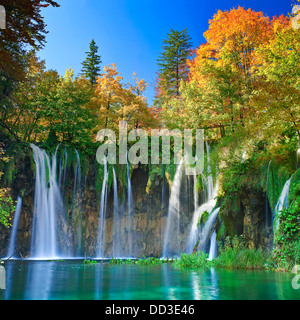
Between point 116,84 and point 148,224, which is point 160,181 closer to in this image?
point 148,224

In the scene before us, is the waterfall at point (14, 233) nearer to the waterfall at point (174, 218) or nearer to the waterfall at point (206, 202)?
the waterfall at point (174, 218)

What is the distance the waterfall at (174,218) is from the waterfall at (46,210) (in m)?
7.31

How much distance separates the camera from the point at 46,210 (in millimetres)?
20438

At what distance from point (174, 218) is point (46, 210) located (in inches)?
345

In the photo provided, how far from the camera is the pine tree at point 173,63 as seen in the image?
37.3 metres

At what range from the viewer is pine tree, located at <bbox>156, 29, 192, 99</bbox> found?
122 ft

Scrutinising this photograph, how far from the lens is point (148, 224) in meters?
22.7

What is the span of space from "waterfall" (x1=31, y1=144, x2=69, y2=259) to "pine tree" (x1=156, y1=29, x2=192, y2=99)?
19470mm

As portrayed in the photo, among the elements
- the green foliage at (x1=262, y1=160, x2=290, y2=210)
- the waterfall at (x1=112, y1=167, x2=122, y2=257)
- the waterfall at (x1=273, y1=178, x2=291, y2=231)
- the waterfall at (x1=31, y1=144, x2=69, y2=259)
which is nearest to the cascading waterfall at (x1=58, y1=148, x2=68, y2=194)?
the waterfall at (x1=31, y1=144, x2=69, y2=259)

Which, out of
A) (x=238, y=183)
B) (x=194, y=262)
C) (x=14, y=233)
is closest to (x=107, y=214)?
(x=14, y=233)

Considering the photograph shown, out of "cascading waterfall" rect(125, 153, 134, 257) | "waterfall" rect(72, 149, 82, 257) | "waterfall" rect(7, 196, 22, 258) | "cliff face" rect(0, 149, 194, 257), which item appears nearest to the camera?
"waterfall" rect(7, 196, 22, 258)

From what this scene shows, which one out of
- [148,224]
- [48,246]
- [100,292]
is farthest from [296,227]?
[48,246]

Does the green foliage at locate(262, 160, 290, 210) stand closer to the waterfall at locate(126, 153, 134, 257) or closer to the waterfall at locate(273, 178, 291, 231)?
the waterfall at locate(273, 178, 291, 231)
